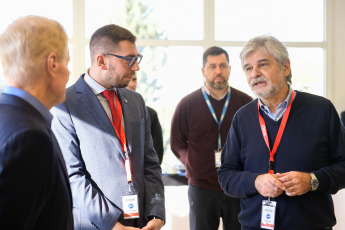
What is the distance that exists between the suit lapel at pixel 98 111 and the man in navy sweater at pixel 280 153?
687 millimetres

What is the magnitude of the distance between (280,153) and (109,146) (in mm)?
927

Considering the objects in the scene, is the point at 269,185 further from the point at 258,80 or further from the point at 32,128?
the point at 32,128

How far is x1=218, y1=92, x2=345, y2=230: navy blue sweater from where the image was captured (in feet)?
7.00

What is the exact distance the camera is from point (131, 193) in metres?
2.25

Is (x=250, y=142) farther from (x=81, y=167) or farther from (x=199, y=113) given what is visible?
(x=199, y=113)

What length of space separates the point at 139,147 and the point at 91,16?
13.7 feet

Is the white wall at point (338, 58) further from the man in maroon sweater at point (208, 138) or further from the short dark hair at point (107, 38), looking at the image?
the short dark hair at point (107, 38)

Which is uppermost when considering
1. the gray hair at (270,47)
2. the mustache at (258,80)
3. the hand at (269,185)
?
the gray hair at (270,47)

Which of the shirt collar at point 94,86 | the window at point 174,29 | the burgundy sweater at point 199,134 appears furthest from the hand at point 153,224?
the window at point 174,29

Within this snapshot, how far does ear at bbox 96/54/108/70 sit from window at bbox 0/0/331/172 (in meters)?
3.65

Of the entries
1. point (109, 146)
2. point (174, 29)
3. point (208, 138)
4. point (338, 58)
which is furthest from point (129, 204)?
point (338, 58)

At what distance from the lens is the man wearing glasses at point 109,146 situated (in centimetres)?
218

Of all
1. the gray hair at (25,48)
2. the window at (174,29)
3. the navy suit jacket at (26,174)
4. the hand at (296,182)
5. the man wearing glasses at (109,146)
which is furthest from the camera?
the window at (174,29)

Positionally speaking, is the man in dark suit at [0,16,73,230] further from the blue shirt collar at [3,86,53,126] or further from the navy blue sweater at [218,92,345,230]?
the navy blue sweater at [218,92,345,230]
